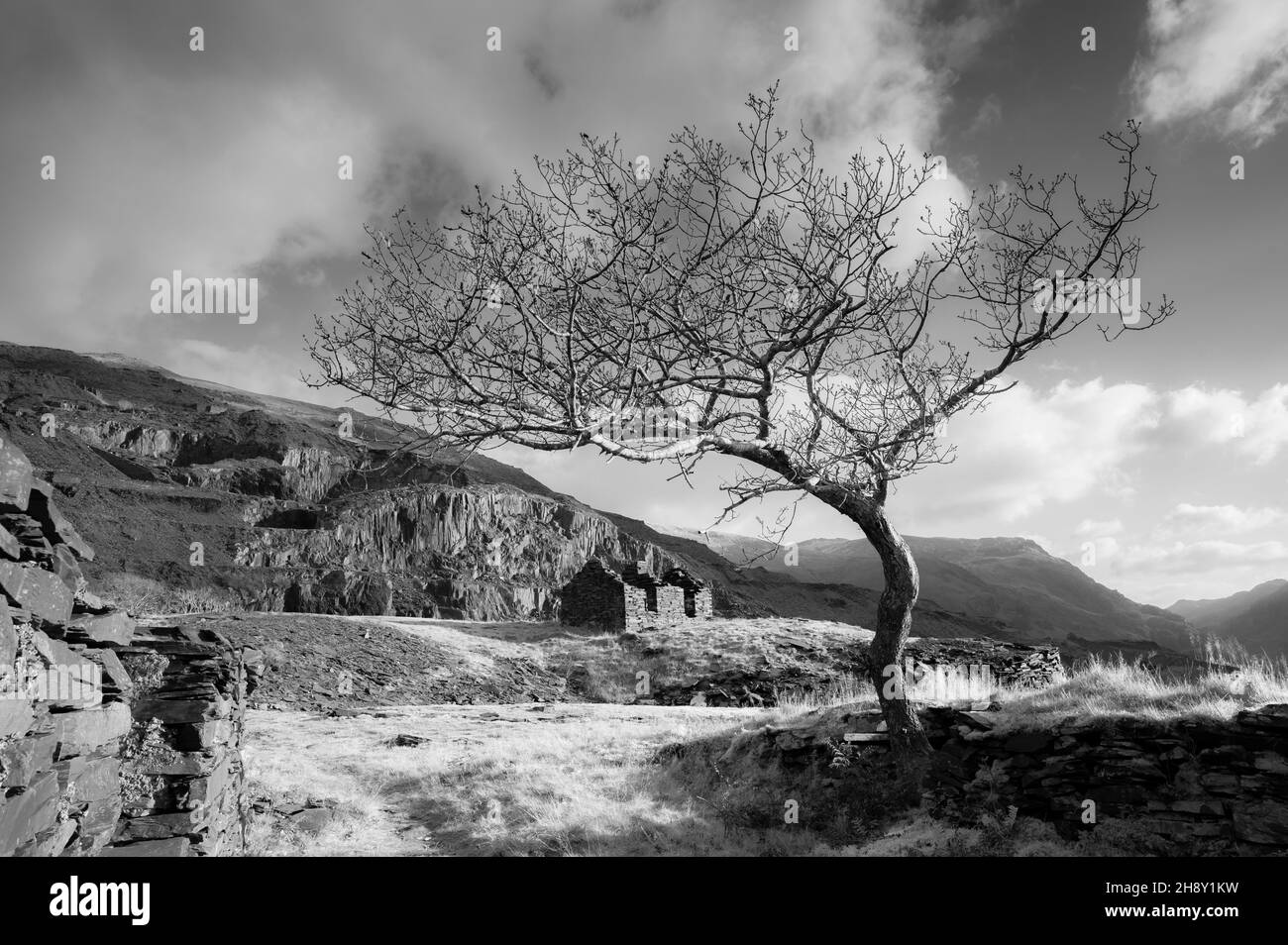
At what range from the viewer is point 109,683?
231 inches

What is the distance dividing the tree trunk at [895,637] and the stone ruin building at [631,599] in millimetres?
23546

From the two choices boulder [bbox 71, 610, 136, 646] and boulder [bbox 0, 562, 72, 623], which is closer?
boulder [bbox 0, 562, 72, 623]

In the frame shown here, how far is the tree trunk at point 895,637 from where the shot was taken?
9.11 metres

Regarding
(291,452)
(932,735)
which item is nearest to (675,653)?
(932,735)

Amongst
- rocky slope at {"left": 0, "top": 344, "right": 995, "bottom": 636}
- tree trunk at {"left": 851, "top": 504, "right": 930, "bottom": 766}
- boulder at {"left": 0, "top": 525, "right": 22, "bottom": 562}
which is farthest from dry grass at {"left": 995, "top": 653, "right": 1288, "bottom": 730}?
rocky slope at {"left": 0, "top": 344, "right": 995, "bottom": 636}

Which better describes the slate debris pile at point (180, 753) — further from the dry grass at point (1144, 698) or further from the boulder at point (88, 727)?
the dry grass at point (1144, 698)

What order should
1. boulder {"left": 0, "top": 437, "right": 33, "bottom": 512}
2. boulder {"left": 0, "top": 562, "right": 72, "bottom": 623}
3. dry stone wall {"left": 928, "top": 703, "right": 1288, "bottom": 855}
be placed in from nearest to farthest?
boulder {"left": 0, "top": 562, "right": 72, "bottom": 623}
boulder {"left": 0, "top": 437, "right": 33, "bottom": 512}
dry stone wall {"left": 928, "top": 703, "right": 1288, "bottom": 855}

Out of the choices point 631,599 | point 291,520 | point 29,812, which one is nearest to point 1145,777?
point 29,812

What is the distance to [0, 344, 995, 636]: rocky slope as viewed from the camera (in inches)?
2721

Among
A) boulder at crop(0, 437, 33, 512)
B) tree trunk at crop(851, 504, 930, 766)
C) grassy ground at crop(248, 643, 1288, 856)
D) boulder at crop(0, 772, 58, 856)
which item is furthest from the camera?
tree trunk at crop(851, 504, 930, 766)

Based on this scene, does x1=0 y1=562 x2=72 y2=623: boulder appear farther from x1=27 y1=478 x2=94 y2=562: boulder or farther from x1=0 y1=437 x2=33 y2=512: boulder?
x1=0 y1=437 x2=33 y2=512: boulder

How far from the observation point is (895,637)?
9.25m

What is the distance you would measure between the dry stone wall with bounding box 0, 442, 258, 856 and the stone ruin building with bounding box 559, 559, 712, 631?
1023 inches

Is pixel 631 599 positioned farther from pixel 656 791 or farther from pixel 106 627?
pixel 106 627
